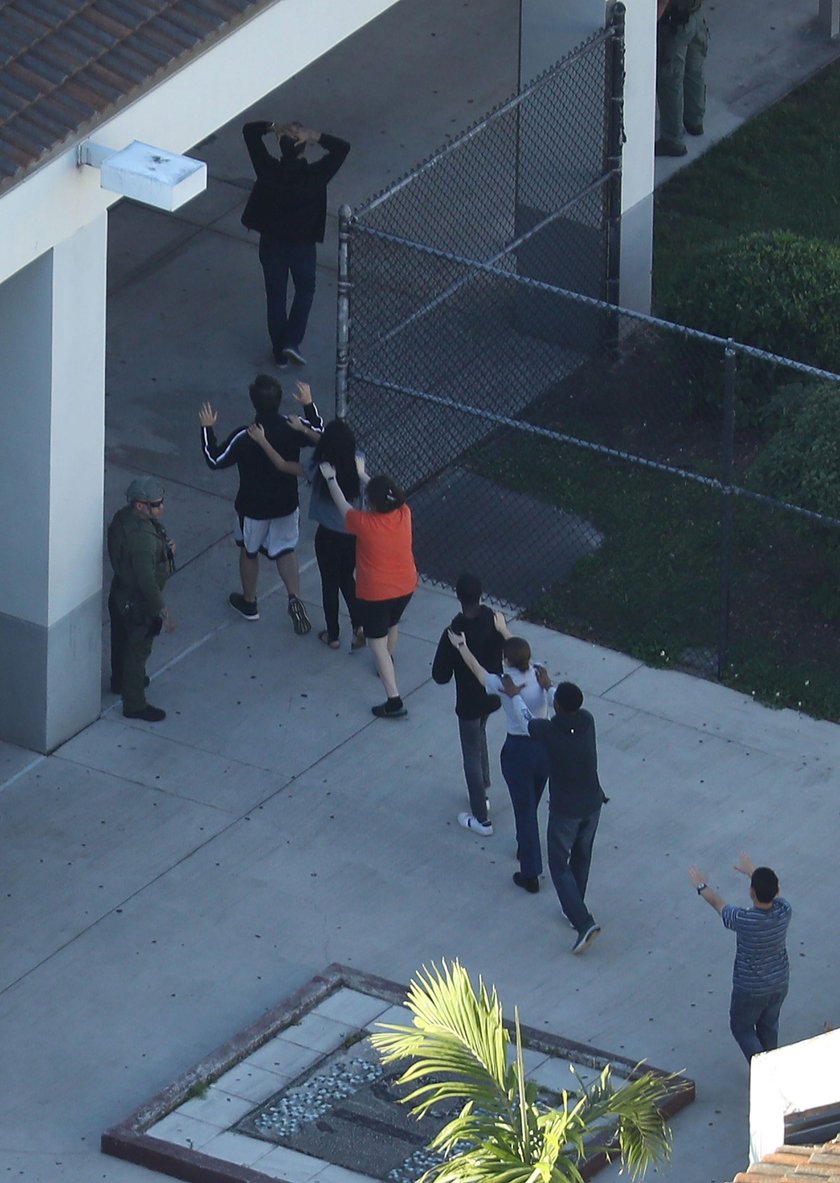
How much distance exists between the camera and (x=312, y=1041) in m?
11.5

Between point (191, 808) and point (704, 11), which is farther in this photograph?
point (704, 11)

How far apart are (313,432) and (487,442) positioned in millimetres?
2510

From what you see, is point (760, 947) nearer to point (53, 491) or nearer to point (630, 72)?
point (53, 491)

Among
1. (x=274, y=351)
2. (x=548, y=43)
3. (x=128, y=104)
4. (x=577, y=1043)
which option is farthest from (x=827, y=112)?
(x=577, y=1043)

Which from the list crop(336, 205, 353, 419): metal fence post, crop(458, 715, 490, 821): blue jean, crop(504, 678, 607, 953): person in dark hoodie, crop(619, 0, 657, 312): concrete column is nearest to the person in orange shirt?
crop(458, 715, 490, 821): blue jean

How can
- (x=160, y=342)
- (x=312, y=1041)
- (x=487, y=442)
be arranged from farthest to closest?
(x=160, y=342) < (x=487, y=442) < (x=312, y=1041)

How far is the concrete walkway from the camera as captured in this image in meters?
11.7

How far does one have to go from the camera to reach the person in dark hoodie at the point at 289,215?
1631cm

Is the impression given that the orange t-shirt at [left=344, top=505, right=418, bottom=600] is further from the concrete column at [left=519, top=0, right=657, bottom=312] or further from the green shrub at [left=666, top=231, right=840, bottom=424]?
the concrete column at [left=519, top=0, right=657, bottom=312]

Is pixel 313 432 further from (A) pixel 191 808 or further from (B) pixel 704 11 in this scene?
(B) pixel 704 11

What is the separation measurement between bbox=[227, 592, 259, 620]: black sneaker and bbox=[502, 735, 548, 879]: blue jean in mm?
2759

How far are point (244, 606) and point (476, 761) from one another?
8.05 feet

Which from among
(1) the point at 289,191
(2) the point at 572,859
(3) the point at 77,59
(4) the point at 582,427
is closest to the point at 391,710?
(2) the point at 572,859

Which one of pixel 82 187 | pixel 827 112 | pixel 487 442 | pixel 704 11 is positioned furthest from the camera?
pixel 704 11
